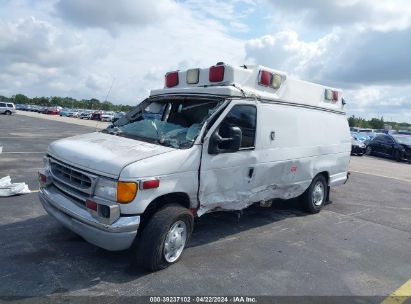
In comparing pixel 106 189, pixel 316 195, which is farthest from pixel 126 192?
pixel 316 195

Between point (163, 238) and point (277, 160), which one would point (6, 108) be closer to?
point (277, 160)

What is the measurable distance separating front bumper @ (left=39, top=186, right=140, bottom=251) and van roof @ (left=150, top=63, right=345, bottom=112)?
220 centimetres

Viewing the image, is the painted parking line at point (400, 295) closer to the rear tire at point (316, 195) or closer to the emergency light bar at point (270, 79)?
the rear tire at point (316, 195)

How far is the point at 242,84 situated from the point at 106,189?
2.52 m

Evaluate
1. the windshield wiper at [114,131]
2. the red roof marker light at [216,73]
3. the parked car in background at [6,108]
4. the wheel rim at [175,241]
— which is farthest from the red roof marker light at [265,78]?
the parked car in background at [6,108]

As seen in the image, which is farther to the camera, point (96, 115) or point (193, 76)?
point (96, 115)

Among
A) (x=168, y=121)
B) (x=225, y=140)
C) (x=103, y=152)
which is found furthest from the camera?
(x=168, y=121)

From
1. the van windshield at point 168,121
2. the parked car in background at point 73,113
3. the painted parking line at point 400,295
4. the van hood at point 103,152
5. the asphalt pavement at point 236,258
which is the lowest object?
the parked car in background at point 73,113

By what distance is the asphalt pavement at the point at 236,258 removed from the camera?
4051 millimetres

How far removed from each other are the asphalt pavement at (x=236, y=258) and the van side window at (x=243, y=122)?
1.51m

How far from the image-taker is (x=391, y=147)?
73.9ft

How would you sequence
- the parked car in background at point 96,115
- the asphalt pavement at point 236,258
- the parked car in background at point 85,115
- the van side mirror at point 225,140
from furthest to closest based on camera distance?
the parked car in background at point 85,115 < the parked car in background at point 96,115 < the van side mirror at point 225,140 < the asphalt pavement at point 236,258

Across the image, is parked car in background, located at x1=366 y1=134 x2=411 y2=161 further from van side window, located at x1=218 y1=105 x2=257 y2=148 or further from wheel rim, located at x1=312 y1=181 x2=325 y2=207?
van side window, located at x1=218 y1=105 x2=257 y2=148

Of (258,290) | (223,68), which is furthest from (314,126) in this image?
(258,290)
